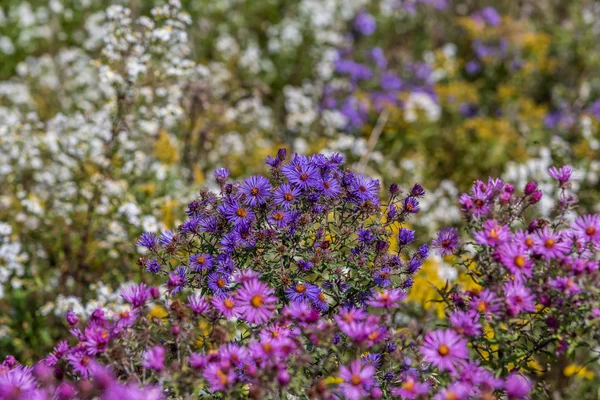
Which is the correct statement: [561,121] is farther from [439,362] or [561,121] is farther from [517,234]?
[439,362]

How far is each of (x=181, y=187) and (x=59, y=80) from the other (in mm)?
2122

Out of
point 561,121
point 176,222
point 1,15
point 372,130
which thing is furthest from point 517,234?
point 1,15

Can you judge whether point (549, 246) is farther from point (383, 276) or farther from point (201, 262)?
point (201, 262)

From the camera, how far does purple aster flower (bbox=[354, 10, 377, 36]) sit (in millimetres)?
6219

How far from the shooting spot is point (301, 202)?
1797 mm

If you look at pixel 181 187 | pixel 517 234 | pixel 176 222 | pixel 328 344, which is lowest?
pixel 328 344

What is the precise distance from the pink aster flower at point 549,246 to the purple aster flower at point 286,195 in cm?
64

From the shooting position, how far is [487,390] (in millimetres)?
1332

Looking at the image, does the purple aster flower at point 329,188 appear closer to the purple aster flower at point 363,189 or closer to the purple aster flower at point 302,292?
the purple aster flower at point 363,189

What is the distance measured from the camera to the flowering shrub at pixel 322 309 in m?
1.39

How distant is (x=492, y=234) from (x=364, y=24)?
508cm

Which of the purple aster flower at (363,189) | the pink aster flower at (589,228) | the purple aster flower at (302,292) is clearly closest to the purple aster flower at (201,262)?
the purple aster flower at (302,292)

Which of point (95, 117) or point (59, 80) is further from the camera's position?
point (59, 80)

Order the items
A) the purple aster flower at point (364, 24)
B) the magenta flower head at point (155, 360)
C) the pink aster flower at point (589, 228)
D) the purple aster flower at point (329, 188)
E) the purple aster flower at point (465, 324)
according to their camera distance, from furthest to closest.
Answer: the purple aster flower at point (364, 24) < the purple aster flower at point (329, 188) < the pink aster flower at point (589, 228) < the purple aster flower at point (465, 324) < the magenta flower head at point (155, 360)
